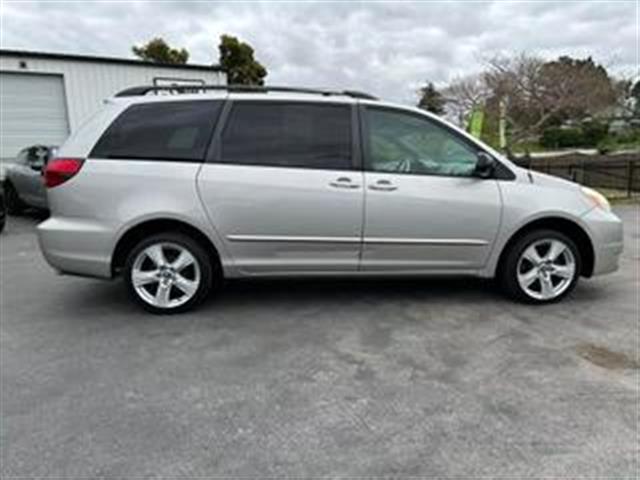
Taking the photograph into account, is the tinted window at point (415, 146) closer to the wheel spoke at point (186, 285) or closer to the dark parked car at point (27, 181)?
the wheel spoke at point (186, 285)

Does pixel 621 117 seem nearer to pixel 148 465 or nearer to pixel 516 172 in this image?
pixel 516 172

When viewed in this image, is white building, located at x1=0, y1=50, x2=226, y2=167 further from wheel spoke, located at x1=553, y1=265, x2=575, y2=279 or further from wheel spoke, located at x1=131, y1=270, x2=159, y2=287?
wheel spoke, located at x1=553, y1=265, x2=575, y2=279

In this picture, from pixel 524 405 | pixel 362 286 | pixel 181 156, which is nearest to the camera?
pixel 524 405

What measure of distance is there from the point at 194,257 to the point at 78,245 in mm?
907

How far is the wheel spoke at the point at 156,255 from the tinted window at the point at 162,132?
2.35ft

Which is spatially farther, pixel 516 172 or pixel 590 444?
pixel 516 172

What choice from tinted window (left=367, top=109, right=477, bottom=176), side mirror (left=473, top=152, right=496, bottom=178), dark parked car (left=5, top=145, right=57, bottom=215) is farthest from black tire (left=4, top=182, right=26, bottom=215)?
side mirror (left=473, top=152, right=496, bottom=178)

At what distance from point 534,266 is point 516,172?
2.66ft

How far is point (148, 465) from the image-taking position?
2656 mm

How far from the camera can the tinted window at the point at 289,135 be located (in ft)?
15.5

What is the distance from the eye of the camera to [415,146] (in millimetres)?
4883

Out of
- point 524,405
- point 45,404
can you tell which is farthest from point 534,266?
point 45,404

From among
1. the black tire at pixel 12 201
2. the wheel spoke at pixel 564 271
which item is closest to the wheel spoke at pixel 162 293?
the wheel spoke at pixel 564 271

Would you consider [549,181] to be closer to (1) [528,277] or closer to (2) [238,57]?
(1) [528,277]
